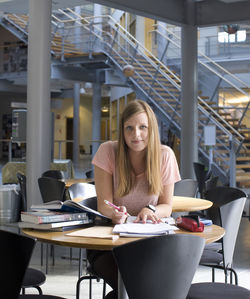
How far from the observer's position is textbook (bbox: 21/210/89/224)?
2.55 m

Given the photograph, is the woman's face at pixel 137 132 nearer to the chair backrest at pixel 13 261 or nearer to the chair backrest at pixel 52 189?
the chair backrest at pixel 13 261

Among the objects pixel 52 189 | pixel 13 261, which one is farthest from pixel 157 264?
pixel 52 189

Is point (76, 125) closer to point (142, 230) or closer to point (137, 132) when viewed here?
point (137, 132)

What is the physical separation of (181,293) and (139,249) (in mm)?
300

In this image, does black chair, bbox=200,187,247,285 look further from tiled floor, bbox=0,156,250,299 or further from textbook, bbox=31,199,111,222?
tiled floor, bbox=0,156,250,299

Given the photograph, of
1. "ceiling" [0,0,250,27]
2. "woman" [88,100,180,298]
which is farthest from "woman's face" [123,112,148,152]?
"ceiling" [0,0,250,27]

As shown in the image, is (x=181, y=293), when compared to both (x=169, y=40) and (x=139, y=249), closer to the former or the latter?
(x=139, y=249)

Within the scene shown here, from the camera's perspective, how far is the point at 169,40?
531 inches

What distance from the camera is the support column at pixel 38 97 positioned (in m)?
6.79

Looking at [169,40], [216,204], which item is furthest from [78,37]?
[216,204]

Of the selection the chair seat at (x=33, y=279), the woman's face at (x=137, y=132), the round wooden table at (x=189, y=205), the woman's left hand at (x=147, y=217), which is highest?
the woman's face at (x=137, y=132)

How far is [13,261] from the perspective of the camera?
6.91 ft

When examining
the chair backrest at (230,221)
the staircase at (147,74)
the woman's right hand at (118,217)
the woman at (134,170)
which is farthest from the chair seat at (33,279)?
the staircase at (147,74)

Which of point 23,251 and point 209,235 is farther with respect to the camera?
point 209,235
